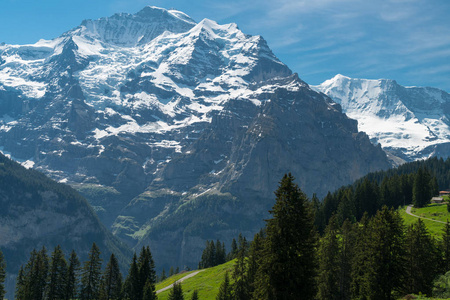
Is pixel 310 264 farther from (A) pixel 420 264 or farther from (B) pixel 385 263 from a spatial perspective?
(A) pixel 420 264

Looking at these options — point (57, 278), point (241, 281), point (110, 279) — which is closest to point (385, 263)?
point (241, 281)

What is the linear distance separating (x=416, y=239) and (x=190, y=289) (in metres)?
57.8

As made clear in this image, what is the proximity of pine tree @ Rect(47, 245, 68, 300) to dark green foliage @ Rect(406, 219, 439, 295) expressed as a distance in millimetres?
62279

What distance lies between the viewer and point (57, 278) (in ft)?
303

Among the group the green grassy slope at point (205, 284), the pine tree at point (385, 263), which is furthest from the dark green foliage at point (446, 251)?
the green grassy slope at point (205, 284)

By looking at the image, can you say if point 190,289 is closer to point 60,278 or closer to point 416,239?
point 60,278

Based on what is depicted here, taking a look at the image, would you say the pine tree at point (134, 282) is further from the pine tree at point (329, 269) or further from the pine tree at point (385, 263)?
the pine tree at point (385, 263)

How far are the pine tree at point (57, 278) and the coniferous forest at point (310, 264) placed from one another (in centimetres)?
18

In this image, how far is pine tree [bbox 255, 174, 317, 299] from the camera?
144ft

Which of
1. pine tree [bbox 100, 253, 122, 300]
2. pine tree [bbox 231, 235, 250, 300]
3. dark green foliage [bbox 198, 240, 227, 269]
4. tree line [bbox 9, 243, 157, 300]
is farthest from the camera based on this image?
dark green foliage [bbox 198, 240, 227, 269]

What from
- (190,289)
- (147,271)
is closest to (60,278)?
(147,271)

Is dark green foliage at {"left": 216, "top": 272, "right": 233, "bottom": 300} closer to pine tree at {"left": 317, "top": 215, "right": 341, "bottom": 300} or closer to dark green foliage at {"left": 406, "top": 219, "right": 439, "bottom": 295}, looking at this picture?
pine tree at {"left": 317, "top": 215, "right": 341, "bottom": 300}

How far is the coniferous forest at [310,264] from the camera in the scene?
44.4 metres

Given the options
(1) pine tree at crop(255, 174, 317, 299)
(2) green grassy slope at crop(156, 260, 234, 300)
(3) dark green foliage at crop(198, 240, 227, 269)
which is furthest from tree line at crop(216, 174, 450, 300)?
(3) dark green foliage at crop(198, 240, 227, 269)
